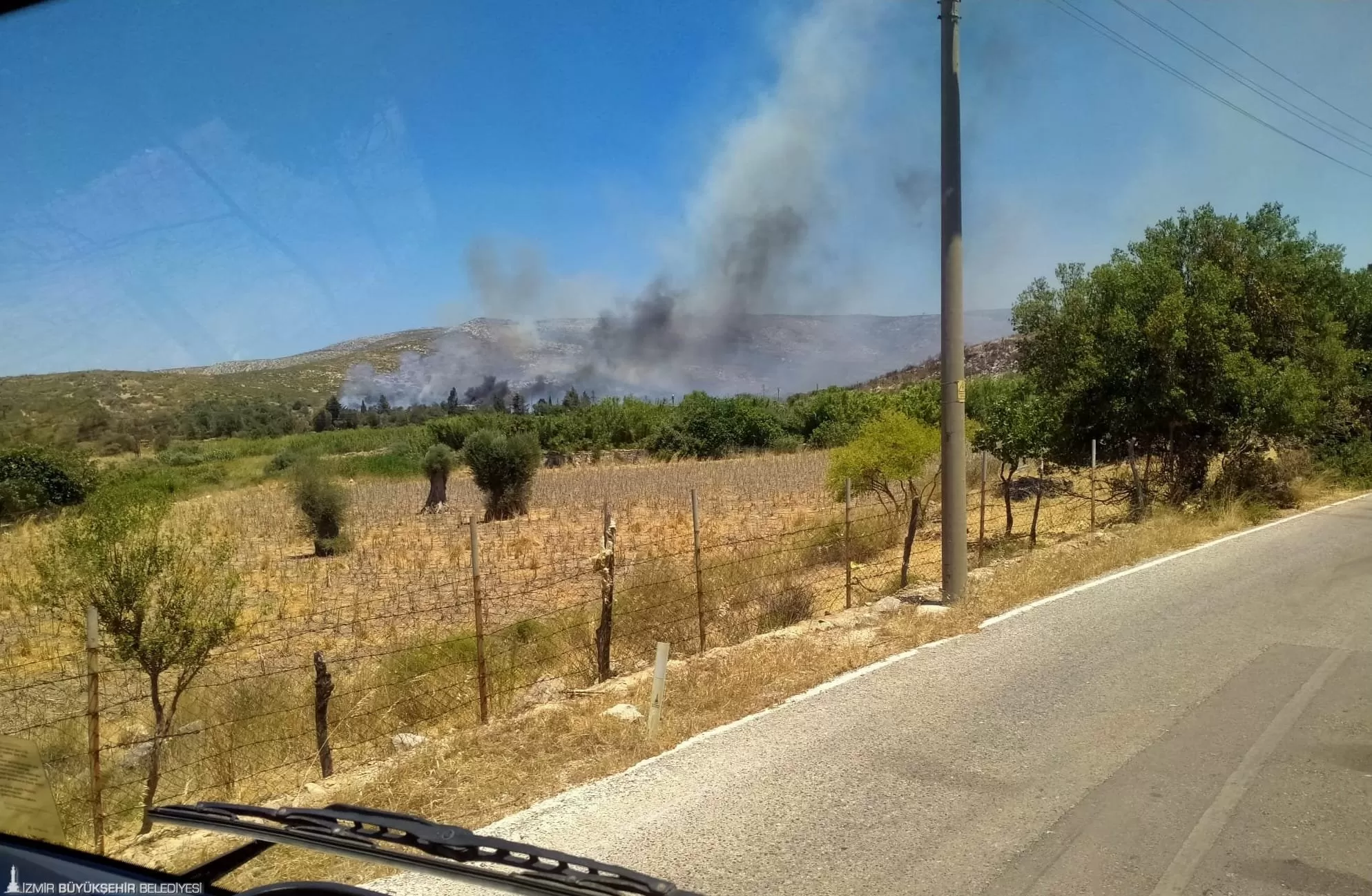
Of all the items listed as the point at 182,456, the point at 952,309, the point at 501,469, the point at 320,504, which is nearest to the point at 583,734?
the point at 952,309

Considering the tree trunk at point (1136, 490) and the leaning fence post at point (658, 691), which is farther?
the tree trunk at point (1136, 490)

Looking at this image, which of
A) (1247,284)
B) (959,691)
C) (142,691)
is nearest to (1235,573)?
(959,691)

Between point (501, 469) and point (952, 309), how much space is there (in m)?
21.5

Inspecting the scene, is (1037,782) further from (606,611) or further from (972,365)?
(972,365)

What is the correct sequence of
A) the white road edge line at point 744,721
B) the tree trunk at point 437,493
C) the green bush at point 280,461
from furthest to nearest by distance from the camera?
the green bush at point 280,461 → the tree trunk at point 437,493 → the white road edge line at point 744,721

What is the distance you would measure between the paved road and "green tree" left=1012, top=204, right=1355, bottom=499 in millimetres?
11183

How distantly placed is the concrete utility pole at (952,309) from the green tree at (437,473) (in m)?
23.0

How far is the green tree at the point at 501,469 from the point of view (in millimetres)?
30453

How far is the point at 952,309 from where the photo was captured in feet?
37.1

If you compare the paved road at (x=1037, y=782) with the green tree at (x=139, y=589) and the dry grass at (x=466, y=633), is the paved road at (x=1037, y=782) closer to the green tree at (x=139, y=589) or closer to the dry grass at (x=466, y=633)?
the dry grass at (x=466, y=633)

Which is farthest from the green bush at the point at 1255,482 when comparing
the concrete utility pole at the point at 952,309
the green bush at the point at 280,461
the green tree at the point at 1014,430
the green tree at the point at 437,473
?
the green bush at the point at 280,461

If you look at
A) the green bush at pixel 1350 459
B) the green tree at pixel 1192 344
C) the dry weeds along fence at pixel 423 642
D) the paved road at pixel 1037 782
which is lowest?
the dry weeds along fence at pixel 423 642

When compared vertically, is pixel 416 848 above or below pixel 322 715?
above

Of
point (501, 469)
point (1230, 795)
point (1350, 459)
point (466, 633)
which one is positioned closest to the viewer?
point (1230, 795)
